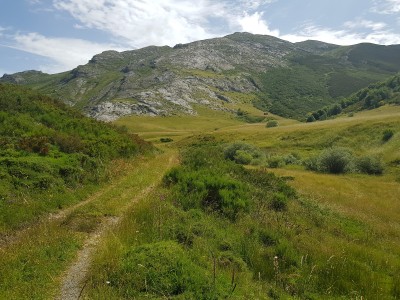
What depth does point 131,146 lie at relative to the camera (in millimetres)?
28516

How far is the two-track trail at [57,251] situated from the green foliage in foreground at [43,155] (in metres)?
1.13

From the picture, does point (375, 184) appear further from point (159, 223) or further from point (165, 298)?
point (165, 298)

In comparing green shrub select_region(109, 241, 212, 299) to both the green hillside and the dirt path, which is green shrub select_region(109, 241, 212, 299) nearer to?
the dirt path

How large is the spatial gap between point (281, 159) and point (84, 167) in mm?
36935

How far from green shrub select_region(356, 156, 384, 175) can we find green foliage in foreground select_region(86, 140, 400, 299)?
29.7m

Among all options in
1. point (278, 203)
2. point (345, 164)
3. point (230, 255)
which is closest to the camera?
point (230, 255)

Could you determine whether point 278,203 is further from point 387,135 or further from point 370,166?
point 387,135

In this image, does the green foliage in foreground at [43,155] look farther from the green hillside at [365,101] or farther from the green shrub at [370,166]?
the green hillside at [365,101]

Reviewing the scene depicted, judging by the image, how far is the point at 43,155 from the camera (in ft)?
61.7

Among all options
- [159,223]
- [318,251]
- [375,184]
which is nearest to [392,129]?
[375,184]

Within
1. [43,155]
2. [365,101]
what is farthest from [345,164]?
[365,101]

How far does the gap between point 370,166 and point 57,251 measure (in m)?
43.3

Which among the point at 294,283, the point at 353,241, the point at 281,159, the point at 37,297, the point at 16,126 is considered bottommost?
the point at 281,159

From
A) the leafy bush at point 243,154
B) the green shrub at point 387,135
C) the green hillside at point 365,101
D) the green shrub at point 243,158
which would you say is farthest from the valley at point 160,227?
the green hillside at point 365,101
